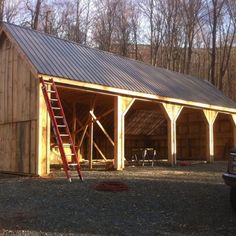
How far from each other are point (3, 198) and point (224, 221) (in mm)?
5091

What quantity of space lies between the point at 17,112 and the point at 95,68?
3934mm

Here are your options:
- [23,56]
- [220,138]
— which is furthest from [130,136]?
[23,56]

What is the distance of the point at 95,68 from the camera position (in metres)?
18.5

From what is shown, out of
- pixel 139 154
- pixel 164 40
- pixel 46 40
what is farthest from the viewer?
pixel 164 40

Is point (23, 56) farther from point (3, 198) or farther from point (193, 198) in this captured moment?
point (193, 198)

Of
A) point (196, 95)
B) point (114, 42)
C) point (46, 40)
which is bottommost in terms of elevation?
point (196, 95)

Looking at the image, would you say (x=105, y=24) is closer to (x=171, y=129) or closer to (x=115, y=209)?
(x=171, y=129)

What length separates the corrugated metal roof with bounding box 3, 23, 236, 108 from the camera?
53.0ft

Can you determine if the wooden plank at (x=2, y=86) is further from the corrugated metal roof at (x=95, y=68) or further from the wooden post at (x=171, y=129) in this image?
the wooden post at (x=171, y=129)

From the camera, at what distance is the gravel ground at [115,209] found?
7.48 m

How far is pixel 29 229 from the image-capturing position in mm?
7266

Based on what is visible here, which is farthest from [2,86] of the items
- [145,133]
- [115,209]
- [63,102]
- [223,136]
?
[223,136]

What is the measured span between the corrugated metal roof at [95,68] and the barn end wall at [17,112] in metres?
0.59

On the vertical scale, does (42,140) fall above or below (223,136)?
below
